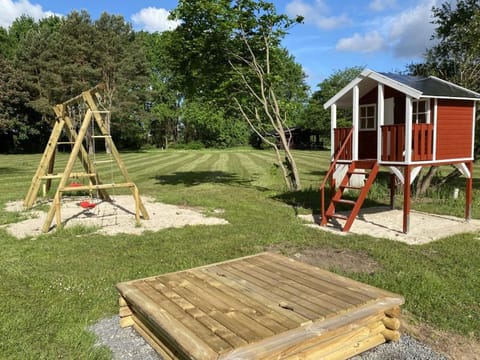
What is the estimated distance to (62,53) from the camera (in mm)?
39531

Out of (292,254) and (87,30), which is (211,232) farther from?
(87,30)

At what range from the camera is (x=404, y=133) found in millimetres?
8508

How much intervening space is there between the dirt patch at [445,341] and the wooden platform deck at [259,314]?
1.05 ft

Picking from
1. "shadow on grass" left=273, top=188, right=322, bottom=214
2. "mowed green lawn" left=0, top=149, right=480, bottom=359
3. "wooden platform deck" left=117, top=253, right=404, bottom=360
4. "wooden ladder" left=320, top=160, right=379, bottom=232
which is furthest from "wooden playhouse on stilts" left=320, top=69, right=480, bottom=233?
"wooden platform deck" left=117, top=253, right=404, bottom=360

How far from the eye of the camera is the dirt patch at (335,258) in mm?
6053

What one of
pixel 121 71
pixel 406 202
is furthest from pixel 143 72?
pixel 406 202

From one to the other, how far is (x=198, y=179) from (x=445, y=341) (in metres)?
16.2

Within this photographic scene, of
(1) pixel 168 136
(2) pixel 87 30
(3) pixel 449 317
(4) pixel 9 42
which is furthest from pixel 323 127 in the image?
(3) pixel 449 317

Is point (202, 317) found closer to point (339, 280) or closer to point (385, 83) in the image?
point (339, 280)

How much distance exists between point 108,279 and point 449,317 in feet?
13.6

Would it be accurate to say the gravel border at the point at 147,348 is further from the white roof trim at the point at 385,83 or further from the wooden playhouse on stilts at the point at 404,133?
the white roof trim at the point at 385,83

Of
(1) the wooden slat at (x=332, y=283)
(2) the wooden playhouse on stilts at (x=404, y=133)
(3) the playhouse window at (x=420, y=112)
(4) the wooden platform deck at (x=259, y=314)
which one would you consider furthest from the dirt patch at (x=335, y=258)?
(3) the playhouse window at (x=420, y=112)

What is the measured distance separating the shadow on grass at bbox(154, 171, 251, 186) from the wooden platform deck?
1305cm

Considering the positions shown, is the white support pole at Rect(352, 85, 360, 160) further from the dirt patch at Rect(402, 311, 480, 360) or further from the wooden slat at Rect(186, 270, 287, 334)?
the wooden slat at Rect(186, 270, 287, 334)
